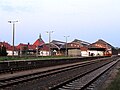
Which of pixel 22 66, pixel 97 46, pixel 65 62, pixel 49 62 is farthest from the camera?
pixel 97 46

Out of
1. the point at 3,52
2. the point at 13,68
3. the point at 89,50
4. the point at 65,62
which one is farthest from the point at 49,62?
the point at 89,50

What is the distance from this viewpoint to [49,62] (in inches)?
1810

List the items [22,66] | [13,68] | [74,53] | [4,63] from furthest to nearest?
[74,53], [22,66], [13,68], [4,63]

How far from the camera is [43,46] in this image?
153 m

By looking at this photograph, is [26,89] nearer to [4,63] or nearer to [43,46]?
[4,63]

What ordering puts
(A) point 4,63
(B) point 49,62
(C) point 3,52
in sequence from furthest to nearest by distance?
(C) point 3,52 → (B) point 49,62 → (A) point 4,63

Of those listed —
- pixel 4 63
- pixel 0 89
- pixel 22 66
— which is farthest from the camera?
pixel 22 66

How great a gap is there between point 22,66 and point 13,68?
301 cm

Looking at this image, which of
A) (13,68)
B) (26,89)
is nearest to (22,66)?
(13,68)

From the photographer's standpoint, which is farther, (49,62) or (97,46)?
(97,46)

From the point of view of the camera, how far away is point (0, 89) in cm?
1543

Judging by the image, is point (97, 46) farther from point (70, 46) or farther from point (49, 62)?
point (49, 62)

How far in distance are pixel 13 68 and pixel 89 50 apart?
395 feet

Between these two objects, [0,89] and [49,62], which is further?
[49,62]
